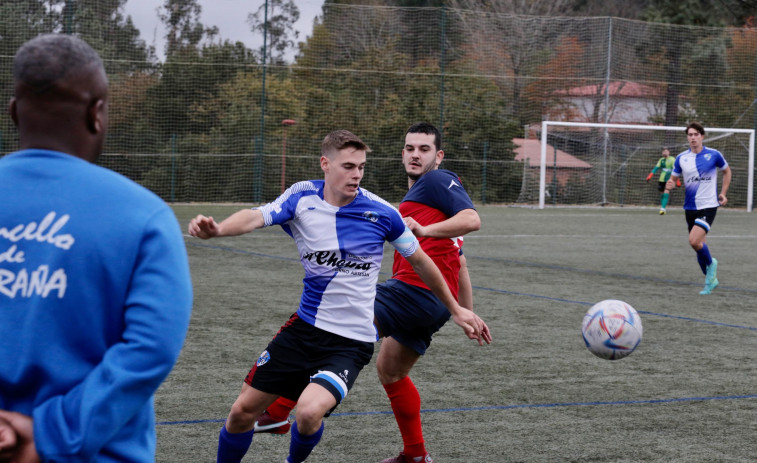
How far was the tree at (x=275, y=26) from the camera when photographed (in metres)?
25.2

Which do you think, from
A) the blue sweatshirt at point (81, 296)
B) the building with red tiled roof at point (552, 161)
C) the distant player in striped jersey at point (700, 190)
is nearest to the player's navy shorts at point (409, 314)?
the blue sweatshirt at point (81, 296)

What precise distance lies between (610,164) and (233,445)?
27451mm

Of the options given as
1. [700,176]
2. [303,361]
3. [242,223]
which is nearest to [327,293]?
[303,361]

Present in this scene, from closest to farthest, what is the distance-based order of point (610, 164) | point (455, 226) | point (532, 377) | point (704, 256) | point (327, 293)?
point (327, 293)
point (455, 226)
point (532, 377)
point (704, 256)
point (610, 164)

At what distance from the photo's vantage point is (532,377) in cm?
588

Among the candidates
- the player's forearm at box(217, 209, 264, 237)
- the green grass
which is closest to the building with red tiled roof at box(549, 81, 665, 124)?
the green grass

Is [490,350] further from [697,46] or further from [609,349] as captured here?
[697,46]

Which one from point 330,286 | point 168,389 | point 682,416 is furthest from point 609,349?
point 168,389

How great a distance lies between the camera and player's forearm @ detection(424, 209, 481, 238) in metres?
4.50

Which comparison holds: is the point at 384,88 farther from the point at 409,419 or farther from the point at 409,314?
the point at 409,419

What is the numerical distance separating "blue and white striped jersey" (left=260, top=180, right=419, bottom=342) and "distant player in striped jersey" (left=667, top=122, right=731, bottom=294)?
294 inches

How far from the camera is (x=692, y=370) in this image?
614cm

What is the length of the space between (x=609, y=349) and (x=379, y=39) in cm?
2429

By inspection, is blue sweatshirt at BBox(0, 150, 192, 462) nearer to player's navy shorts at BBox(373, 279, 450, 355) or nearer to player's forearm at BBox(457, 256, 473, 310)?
player's navy shorts at BBox(373, 279, 450, 355)
